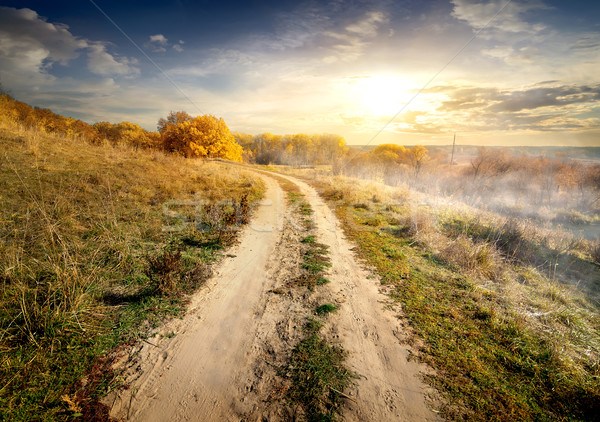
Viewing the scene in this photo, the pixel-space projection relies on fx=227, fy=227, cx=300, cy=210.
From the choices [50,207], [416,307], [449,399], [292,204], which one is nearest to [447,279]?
[416,307]

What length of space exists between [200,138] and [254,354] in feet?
90.6

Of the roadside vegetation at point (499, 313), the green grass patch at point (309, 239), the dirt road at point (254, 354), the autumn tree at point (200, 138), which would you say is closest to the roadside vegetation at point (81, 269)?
the dirt road at point (254, 354)

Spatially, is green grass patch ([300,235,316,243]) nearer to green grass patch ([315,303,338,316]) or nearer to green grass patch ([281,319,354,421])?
green grass patch ([315,303,338,316])

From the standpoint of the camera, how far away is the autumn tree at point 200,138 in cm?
2641

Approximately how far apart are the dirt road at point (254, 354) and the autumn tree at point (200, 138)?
2432 centimetres

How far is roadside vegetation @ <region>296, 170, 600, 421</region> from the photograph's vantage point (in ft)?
10.0

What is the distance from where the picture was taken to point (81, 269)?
4762 millimetres

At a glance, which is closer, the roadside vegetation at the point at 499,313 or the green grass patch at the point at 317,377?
the green grass patch at the point at 317,377

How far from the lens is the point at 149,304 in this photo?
4492mm

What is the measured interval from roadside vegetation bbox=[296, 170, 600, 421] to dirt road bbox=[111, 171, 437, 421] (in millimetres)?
585

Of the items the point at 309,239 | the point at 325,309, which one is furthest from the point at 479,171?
the point at 325,309

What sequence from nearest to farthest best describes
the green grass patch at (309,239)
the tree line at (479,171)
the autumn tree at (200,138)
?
the green grass patch at (309,239) < the tree line at (479,171) < the autumn tree at (200,138)

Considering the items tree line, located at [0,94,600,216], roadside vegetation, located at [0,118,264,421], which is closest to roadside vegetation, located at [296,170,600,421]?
roadside vegetation, located at [0,118,264,421]

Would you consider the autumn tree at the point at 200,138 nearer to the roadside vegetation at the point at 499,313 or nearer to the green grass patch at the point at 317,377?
the roadside vegetation at the point at 499,313
